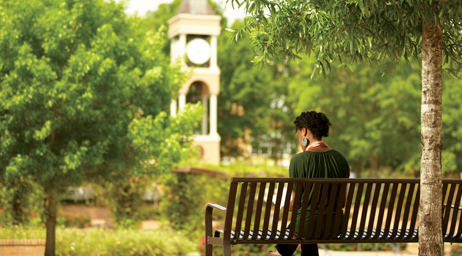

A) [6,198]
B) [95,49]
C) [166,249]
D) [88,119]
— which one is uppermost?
[95,49]

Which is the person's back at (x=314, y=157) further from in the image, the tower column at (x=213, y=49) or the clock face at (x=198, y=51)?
the clock face at (x=198, y=51)

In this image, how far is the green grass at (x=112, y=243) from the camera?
10.8m

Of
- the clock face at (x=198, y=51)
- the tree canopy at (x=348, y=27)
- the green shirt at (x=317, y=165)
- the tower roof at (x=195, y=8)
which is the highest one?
the tower roof at (x=195, y=8)

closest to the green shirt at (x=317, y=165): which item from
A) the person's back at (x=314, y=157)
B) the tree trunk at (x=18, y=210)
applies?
the person's back at (x=314, y=157)

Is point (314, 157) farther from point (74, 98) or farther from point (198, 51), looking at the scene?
point (198, 51)

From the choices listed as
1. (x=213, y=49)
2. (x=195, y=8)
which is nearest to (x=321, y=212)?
(x=213, y=49)

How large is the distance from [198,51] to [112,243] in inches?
929

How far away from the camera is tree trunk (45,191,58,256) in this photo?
993 centimetres

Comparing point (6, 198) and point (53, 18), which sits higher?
point (53, 18)

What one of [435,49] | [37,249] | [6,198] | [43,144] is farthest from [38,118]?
[435,49]

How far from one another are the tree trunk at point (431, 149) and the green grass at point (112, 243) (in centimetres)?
743

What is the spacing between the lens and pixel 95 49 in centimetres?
943

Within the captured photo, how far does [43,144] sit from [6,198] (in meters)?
2.76

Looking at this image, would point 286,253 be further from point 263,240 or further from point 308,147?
point 308,147
